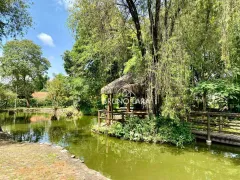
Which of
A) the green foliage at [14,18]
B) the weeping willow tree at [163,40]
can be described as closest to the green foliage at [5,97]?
the green foliage at [14,18]

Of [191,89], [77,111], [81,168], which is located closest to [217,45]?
[191,89]

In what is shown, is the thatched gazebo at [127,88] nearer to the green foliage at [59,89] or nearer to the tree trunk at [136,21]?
the tree trunk at [136,21]

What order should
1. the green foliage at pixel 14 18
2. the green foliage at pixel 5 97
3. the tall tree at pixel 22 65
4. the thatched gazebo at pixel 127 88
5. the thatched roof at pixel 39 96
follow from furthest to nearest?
1. the thatched roof at pixel 39 96
2. the tall tree at pixel 22 65
3. the green foliage at pixel 5 97
4. the thatched gazebo at pixel 127 88
5. the green foliage at pixel 14 18

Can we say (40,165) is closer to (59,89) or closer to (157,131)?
(157,131)

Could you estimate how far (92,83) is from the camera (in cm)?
2173

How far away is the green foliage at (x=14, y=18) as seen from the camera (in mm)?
→ 9893

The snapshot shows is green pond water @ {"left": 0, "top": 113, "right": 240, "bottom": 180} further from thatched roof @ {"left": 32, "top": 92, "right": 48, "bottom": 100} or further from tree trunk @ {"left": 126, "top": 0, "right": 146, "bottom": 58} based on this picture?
thatched roof @ {"left": 32, "top": 92, "right": 48, "bottom": 100}

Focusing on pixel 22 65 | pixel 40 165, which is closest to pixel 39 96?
pixel 22 65

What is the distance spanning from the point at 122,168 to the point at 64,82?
22277 millimetres

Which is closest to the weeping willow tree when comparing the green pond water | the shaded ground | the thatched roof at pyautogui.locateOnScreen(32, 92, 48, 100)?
the green pond water

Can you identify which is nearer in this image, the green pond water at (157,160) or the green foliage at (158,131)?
the green pond water at (157,160)

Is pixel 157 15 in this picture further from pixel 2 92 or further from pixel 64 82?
pixel 2 92

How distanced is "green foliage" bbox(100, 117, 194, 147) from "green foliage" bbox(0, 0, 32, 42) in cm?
742

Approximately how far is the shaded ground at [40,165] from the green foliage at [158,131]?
12.6 feet
